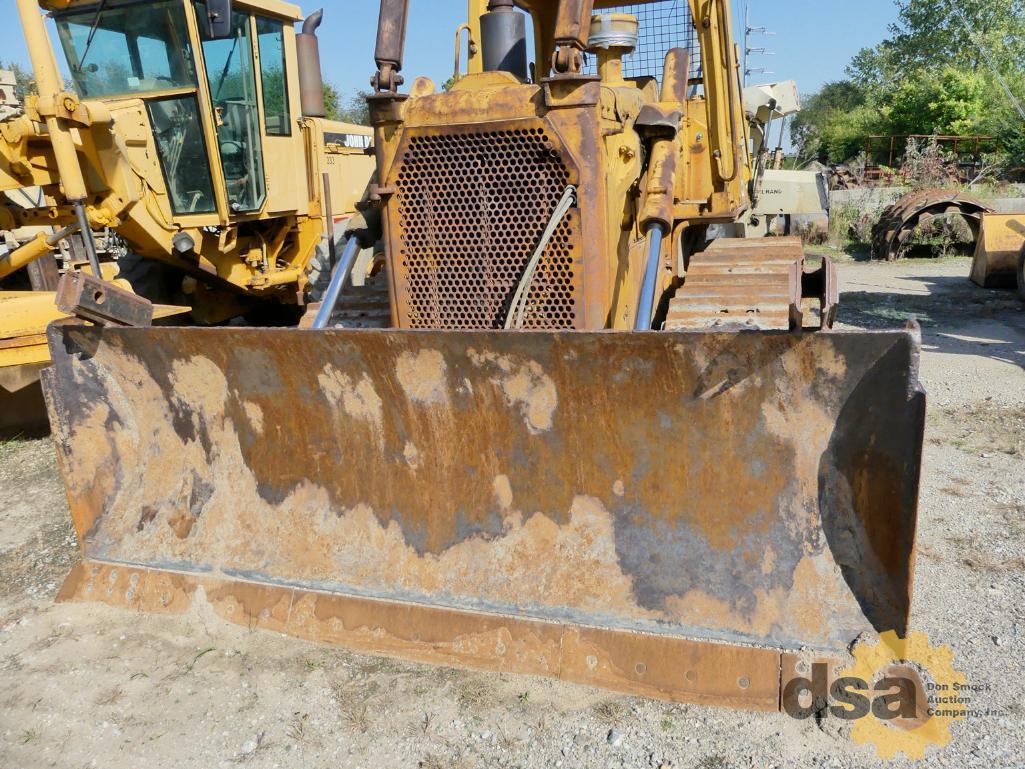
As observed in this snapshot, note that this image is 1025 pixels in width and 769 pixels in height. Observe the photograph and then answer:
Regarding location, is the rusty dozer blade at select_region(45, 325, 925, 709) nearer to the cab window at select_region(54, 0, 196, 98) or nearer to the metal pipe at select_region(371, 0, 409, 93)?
the metal pipe at select_region(371, 0, 409, 93)

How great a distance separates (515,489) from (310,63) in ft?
10.6

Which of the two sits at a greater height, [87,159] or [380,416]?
[87,159]

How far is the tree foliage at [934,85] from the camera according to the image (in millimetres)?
28547

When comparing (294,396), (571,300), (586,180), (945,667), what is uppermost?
(586,180)

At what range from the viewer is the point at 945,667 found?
2709mm

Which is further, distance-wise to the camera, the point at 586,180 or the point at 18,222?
the point at 18,222

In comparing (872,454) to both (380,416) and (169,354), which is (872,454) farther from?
(169,354)

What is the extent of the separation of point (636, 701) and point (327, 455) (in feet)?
4.75

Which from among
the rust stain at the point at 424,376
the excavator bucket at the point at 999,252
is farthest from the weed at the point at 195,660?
the excavator bucket at the point at 999,252

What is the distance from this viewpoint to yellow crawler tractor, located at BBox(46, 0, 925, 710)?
101 inches

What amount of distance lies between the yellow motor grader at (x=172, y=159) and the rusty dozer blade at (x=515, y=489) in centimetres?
119

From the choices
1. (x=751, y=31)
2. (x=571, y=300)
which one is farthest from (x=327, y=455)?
(x=751, y=31)

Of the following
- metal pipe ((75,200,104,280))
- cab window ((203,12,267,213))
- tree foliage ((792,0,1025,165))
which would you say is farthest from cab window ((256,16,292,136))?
tree foliage ((792,0,1025,165))

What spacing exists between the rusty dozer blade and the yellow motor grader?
47.0 inches
